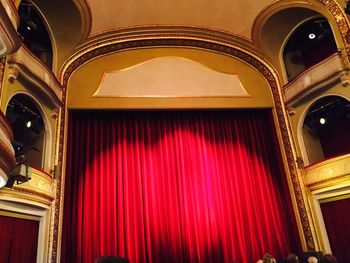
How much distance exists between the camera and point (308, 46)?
852 cm

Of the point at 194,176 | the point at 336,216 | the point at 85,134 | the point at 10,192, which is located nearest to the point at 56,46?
the point at 85,134

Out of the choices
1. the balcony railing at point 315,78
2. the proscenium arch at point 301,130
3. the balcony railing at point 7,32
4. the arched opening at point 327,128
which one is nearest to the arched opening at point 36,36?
the balcony railing at point 7,32

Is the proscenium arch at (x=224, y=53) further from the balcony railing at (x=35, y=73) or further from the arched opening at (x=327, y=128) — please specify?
the balcony railing at (x=35, y=73)

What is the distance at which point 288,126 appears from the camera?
26.2 ft

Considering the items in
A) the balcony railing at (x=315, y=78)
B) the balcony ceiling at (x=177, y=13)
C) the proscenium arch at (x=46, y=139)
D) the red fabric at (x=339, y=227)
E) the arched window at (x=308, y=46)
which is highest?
the balcony ceiling at (x=177, y=13)

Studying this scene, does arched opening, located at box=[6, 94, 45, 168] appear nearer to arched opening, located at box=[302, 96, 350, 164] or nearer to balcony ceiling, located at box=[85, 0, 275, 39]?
balcony ceiling, located at box=[85, 0, 275, 39]

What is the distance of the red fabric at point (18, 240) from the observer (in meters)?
5.31

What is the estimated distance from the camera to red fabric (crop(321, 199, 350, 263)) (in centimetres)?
662

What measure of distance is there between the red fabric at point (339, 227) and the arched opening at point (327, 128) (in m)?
1.21

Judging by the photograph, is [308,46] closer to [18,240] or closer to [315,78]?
[315,78]

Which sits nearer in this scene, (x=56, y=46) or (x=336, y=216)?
(x=336, y=216)

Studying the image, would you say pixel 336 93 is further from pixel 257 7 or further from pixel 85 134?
pixel 85 134

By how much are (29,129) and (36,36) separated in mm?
2151

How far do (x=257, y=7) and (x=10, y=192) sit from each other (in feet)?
20.8
